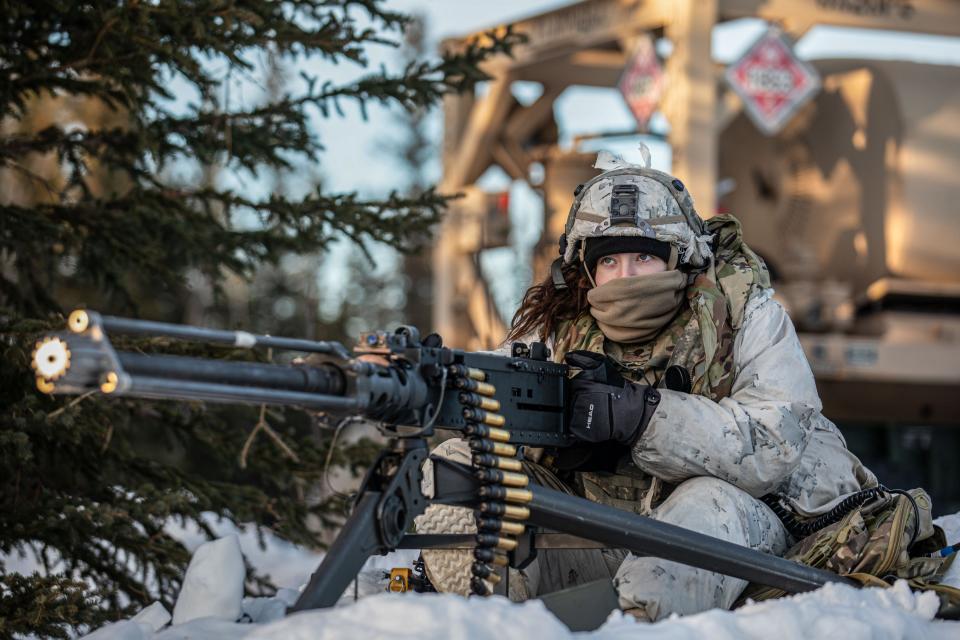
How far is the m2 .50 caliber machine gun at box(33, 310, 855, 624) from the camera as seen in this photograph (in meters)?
2.61

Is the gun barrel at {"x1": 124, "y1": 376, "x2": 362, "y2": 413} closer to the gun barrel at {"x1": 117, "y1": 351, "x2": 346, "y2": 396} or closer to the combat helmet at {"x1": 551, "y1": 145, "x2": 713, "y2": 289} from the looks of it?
the gun barrel at {"x1": 117, "y1": 351, "x2": 346, "y2": 396}

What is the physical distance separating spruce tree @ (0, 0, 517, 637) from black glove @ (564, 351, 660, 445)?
179 centimetres

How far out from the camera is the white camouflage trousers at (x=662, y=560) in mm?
3486

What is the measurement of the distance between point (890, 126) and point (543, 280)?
20.8ft

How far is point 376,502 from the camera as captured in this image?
303 cm

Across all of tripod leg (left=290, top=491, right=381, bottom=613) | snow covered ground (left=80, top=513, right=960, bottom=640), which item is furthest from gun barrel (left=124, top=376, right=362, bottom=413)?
snow covered ground (left=80, top=513, right=960, bottom=640)

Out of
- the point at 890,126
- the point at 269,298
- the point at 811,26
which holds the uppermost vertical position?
the point at 811,26

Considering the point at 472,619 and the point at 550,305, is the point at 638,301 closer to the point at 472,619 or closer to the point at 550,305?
the point at 550,305

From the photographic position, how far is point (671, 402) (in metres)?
3.72

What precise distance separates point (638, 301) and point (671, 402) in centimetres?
38

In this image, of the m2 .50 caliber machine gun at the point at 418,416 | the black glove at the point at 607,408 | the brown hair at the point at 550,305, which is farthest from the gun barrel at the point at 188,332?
the brown hair at the point at 550,305

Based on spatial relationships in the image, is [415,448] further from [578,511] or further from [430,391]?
[578,511]

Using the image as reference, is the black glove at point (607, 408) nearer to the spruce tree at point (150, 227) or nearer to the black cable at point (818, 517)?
the black cable at point (818, 517)

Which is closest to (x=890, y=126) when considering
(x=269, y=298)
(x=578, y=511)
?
(x=578, y=511)
